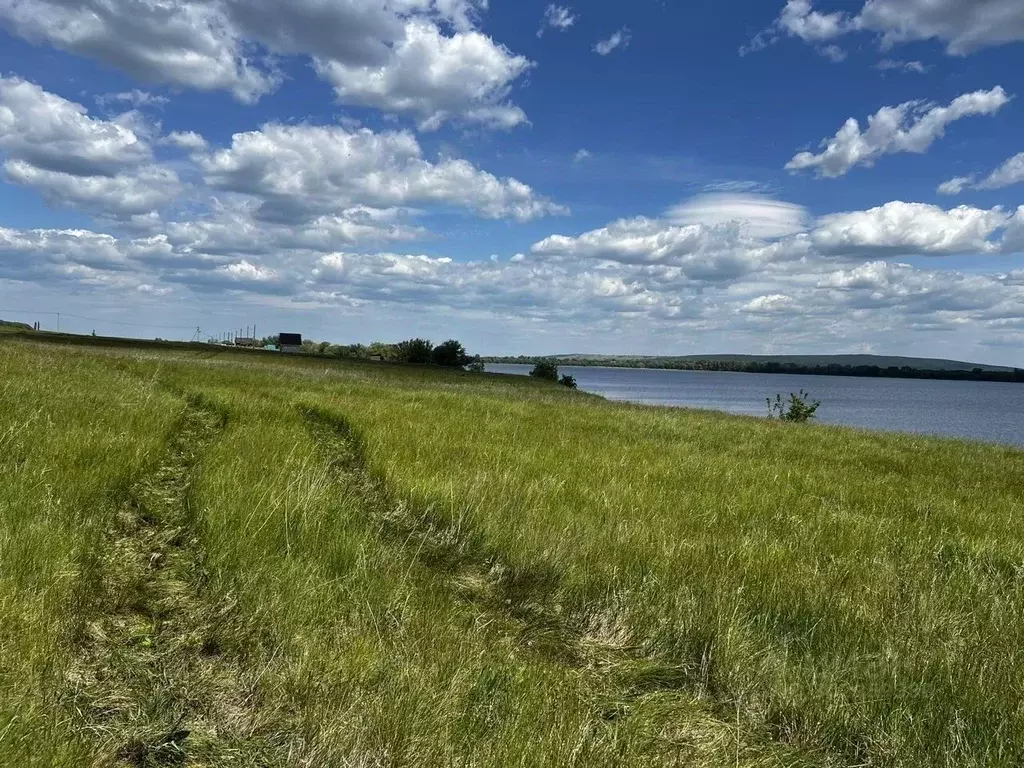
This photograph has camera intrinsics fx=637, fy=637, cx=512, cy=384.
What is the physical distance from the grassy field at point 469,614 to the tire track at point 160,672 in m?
0.02

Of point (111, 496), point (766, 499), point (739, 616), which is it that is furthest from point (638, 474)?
point (111, 496)

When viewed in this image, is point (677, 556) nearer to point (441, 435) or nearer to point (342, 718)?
point (342, 718)

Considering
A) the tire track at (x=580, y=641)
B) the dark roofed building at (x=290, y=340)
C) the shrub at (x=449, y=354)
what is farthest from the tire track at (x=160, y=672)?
the dark roofed building at (x=290, y=340)

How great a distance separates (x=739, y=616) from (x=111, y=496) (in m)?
6.45

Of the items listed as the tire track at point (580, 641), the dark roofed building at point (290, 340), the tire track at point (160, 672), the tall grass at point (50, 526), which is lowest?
the tire track at point (580, 641)

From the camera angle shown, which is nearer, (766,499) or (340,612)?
(340,612)

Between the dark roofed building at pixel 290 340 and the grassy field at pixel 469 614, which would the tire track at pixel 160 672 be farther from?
the dark roofed building at pixel 290 340

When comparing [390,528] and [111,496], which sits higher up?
[111,496]

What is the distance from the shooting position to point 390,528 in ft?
25.6

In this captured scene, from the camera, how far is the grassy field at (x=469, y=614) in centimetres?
353

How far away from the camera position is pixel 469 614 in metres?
5.26

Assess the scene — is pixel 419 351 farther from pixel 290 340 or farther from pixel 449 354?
pixel 290 340

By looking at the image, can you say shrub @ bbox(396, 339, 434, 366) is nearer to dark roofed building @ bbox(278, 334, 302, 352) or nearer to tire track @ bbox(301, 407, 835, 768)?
dark roofed building @ bbox(278, 334, 302, 352)

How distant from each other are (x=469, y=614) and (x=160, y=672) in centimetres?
226
